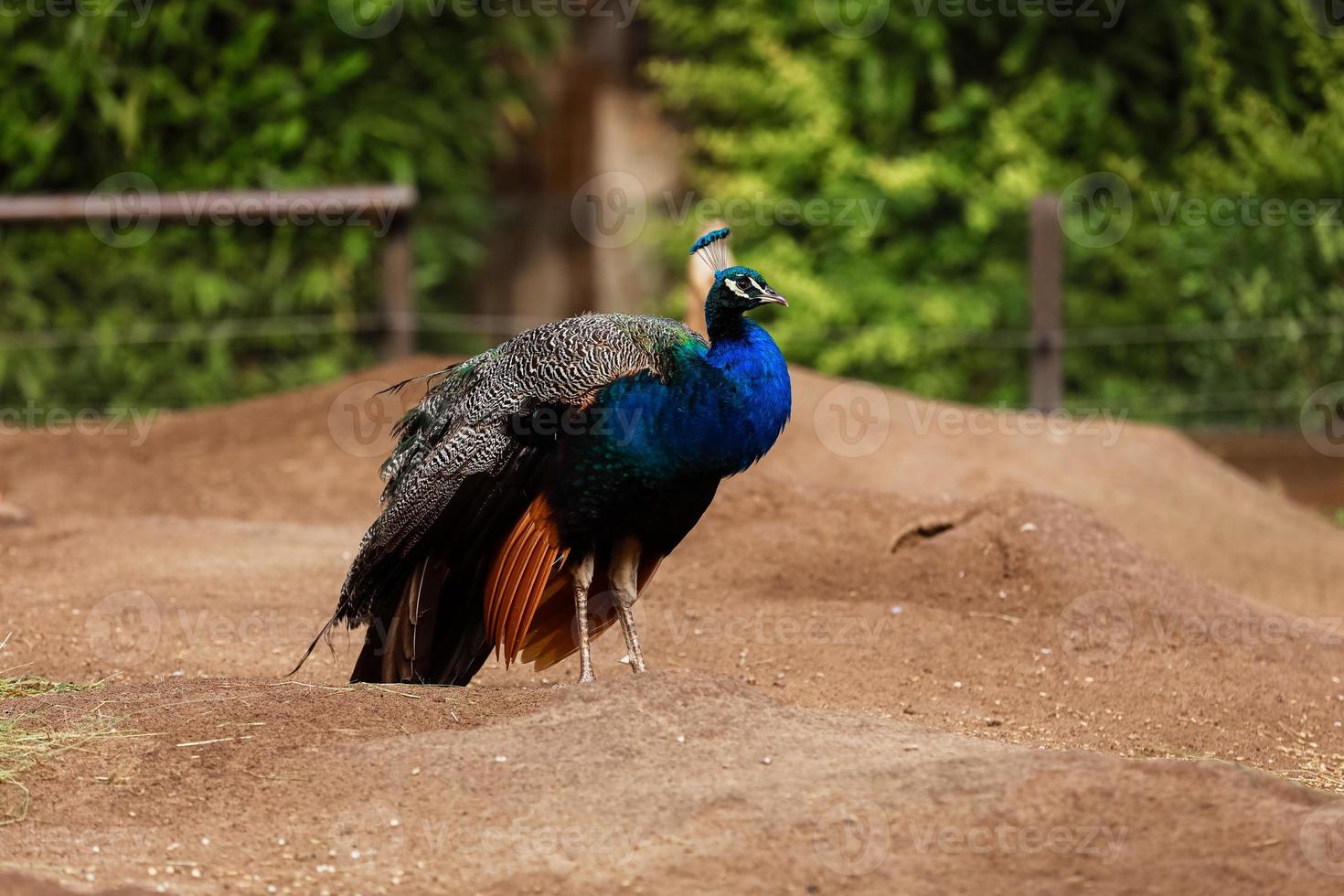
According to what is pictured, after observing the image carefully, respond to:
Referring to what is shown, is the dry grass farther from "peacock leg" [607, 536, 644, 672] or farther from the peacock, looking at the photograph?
"peacock leg" [607, 536, 644, 672]

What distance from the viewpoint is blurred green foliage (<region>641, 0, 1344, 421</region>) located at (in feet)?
33.6

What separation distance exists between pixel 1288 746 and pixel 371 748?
2.76 m

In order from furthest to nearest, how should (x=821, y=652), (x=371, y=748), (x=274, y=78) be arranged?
(x=274, y=78)
(x=821, y=652)
(x=371, y=748)

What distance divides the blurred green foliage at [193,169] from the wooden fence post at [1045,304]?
4.09 metres

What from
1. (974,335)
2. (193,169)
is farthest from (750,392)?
(193,169)

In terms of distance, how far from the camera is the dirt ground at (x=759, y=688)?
3.46m

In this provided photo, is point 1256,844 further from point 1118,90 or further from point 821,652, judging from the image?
point 1118,90

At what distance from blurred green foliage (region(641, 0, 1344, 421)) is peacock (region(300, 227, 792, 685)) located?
592 centimetres

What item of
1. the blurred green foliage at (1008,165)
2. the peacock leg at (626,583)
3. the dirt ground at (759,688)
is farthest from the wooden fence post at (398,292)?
the peacock leg at (626,583)

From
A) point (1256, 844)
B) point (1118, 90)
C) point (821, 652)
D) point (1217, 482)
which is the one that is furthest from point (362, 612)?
point (1118, 90)

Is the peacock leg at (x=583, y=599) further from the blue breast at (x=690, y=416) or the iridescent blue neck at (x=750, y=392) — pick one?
the iridescent blue neck at (x=750, y=392)

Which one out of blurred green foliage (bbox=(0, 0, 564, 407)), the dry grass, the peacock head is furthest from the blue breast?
blurred green foliage (bbox=(0, 0, 564, 407))

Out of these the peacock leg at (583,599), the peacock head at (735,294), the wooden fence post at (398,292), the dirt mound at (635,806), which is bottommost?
the dirt mound at (635,806)

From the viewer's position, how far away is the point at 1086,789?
3539mm
